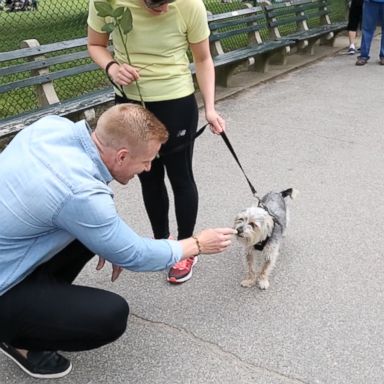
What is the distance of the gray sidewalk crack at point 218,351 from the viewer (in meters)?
2.45

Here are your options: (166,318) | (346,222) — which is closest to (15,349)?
(166,318)

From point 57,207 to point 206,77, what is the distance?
1.39m

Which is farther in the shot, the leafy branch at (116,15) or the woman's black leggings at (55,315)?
the leafy branch at (116,15)

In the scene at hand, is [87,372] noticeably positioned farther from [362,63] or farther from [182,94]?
[362,63]

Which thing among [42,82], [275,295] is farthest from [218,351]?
[42,82]

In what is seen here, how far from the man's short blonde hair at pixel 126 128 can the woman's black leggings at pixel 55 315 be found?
0.66 meters

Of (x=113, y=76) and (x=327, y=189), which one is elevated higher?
(x=113, y=76)

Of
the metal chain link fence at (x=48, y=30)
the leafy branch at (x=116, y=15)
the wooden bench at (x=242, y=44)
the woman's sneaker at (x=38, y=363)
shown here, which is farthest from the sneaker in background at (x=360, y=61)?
the woman's sneaker at (x=38, y=363)

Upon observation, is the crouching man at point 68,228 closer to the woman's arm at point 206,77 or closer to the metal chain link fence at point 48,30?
the woman's arm at point 206,77

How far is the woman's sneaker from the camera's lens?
2.40 meters

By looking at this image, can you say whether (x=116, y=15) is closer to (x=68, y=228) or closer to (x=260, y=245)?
(x=68, y=228)

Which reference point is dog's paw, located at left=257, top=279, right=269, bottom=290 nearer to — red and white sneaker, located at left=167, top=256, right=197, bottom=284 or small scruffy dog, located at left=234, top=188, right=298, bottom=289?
small scruffy dog, located at left=234, top=188, right=298, bottom=289

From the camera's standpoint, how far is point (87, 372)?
2475 millimetres

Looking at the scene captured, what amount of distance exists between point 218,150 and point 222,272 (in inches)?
87.4
